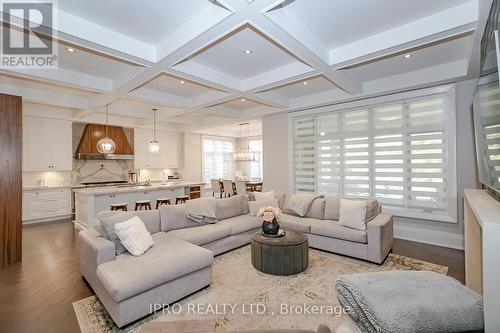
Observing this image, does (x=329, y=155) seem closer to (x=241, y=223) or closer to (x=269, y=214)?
(x=241, y=223)

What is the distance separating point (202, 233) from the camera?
3.58 m

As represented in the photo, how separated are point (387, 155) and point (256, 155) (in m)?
6.59

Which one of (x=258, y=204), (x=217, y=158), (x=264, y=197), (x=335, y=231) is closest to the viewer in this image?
(x=335, y=231)

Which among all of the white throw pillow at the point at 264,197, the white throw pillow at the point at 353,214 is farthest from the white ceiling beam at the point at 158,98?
the white throw pillow at the point at 353,214

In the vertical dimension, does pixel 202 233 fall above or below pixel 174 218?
below

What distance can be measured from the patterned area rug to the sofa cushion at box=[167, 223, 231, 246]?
0.38m

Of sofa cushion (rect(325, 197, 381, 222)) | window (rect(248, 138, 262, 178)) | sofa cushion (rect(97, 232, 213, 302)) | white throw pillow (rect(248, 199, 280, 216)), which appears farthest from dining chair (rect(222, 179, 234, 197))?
sofa cushion (rect(97, 232, 213, 302))

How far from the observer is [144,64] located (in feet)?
10.6

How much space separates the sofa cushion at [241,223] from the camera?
4082 millimetres

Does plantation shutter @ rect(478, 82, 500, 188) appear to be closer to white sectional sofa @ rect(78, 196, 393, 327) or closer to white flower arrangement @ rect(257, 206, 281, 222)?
white sectional sofa @ rect(78, 196, 393, 327)

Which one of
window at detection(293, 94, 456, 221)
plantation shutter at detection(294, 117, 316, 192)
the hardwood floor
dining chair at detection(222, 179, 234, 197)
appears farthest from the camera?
Result: dining chair at detection(222, 179, 234, 197)

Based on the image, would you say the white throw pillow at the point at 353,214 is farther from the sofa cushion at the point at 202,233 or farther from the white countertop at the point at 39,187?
the white countertop at the point at 39,187

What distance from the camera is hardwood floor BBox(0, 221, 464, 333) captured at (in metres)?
2.25

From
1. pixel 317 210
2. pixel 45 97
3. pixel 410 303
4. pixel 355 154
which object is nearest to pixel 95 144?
pixel 45 97
